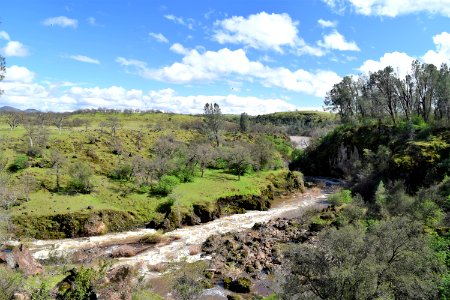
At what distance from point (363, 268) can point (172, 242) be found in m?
36.5

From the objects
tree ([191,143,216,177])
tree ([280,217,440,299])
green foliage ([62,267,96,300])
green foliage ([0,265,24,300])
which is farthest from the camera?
tree ([191,143,216,177])

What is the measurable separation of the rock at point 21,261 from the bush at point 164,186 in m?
29.9

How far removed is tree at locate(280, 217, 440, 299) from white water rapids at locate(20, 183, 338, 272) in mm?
26900

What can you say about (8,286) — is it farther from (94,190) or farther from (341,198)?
(341,198)

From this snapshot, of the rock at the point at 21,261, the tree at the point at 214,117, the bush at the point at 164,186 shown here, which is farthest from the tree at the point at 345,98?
the rock at the point at 21,261

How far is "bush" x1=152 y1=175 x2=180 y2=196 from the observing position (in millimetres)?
66688

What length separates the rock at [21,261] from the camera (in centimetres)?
3550

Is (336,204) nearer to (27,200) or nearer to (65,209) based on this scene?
(65,209)

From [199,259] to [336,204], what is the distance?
31.9 m

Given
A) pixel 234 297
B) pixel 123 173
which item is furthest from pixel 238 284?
pixel 123 173

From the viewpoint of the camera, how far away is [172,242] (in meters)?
52.7

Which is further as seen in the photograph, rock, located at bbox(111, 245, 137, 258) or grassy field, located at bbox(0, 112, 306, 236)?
grassy field, located at bbox(0, 112, 306, 236)

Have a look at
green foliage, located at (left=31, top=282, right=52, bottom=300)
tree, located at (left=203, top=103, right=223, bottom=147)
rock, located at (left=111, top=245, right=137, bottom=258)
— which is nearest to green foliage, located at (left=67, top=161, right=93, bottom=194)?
rock, located at (left=111, top=245, right=137, bottom=258)

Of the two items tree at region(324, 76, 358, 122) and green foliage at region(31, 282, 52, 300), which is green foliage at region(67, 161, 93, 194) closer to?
green foliage at region(31, 282, 52, 300)
